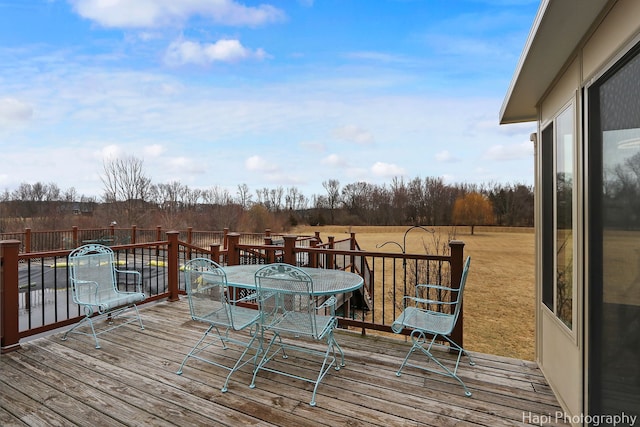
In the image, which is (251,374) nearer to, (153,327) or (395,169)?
(153,327)

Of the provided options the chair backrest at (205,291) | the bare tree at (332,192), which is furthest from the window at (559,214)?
the bare tree at (332,192)

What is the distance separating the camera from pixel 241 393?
94.8 inches

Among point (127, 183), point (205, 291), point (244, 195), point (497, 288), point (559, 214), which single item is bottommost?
point (497, 288)

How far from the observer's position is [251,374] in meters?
2.72

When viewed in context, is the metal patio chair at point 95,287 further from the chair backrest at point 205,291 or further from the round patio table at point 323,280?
the round patio table at point 323,280

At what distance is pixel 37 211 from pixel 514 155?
2483 cm

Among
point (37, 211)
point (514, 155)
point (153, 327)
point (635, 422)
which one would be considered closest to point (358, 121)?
point (514, 155)

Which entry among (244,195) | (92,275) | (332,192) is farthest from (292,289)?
(332,192)

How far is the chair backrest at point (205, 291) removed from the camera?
2740 millimetres

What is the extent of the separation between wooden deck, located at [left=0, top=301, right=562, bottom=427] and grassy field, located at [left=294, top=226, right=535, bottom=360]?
6.04m

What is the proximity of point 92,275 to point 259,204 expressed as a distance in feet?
80.6

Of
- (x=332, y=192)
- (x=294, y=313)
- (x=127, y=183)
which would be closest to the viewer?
(x=294, y=313)

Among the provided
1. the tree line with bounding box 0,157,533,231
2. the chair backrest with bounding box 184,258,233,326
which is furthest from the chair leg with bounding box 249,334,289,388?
the tree line with bounding box 0,157,533,231

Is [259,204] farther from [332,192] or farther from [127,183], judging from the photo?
[127,183]
